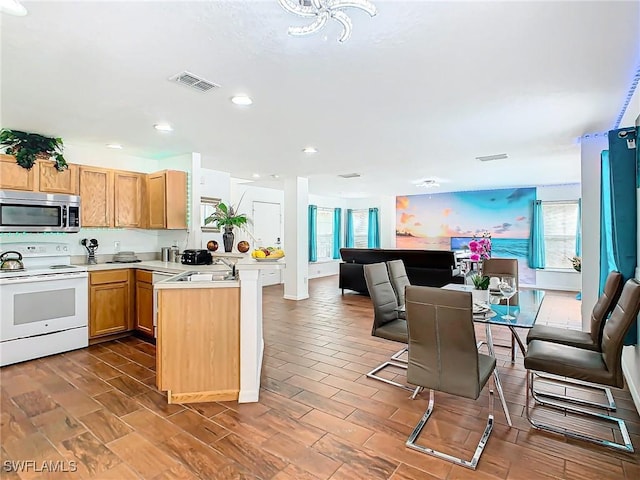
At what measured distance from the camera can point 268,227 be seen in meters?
8.51

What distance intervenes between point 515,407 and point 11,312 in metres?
4.58

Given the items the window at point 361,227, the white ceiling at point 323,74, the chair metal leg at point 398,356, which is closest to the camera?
the white ceiling at point 323,74

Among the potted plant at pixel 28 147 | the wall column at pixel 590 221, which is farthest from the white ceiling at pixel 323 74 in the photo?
the wall column at pixel 590 221

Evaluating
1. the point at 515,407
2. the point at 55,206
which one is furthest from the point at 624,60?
the point at 55,206

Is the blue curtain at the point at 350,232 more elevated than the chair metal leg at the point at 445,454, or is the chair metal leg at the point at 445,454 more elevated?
the blue curtain at the point at 350,232

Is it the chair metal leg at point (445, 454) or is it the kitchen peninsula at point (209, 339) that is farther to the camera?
the kitchen peninsula at point (209, 339)

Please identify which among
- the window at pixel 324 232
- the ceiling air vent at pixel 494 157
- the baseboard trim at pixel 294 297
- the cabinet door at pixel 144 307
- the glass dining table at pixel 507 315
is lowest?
the baseboard trim at pixel 294 297

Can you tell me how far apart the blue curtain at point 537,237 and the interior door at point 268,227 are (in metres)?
6.10

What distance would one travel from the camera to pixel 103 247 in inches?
183

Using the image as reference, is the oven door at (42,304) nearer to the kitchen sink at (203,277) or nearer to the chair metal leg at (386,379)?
the kitchen sink at (203,277)

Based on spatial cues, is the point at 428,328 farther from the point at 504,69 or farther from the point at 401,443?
the point at 504,69

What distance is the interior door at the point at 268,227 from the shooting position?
26.8ft

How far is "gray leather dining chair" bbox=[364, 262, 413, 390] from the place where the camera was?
300cm

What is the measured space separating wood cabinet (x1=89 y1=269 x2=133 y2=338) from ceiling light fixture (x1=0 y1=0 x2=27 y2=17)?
294 cm
